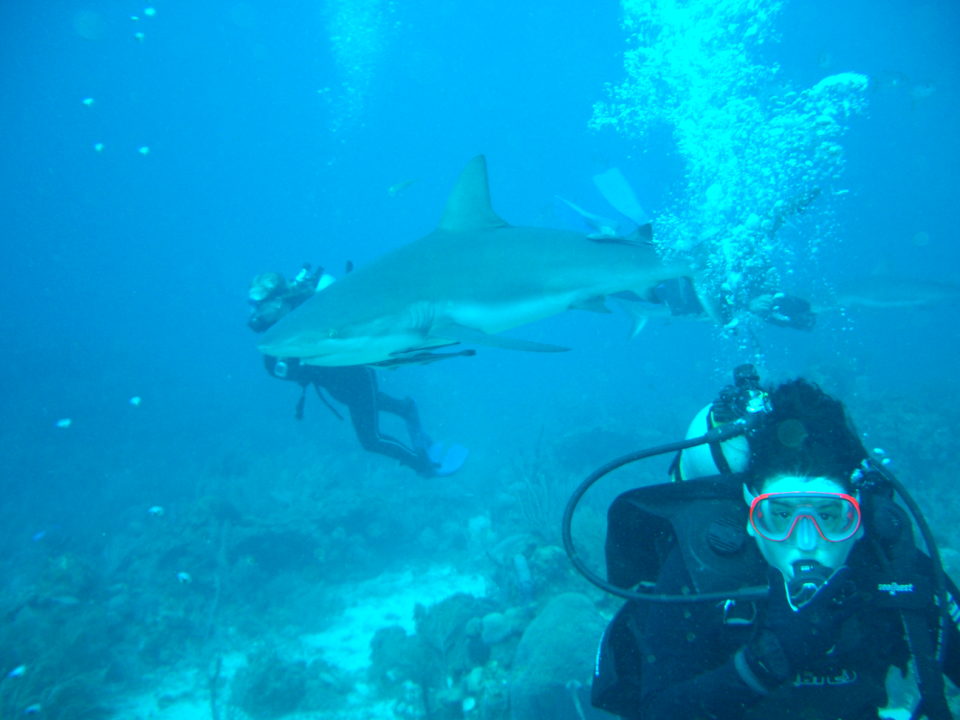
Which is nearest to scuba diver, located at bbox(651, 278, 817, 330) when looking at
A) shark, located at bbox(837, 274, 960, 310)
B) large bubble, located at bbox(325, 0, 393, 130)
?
shark, located at bbox(837, 274, 960, 310)

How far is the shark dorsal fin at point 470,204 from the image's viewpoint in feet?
13.6

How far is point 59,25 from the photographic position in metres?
54.0

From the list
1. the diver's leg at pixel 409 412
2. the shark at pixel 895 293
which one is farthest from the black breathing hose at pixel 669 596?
the shark at pixel 895 293

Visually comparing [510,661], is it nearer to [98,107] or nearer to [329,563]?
[329,563]

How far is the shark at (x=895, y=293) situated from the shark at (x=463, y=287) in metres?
13.8

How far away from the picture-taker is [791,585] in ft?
4.49

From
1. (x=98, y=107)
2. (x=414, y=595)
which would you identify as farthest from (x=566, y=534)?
(x=98, y=107)

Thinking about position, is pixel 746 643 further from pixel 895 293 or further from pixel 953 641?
pixel 895 293

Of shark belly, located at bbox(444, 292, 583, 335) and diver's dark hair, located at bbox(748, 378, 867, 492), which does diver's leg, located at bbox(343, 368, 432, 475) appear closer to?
shark belly, located at bbox(444, 292, 583, 335)

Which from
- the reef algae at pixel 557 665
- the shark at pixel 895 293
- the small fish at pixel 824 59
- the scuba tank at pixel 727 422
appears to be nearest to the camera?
the scuba tank at pixel 727 422

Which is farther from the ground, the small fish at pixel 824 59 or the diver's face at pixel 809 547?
the small fish at pixel 824 59

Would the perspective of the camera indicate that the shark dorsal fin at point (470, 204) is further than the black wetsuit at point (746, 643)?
Yes

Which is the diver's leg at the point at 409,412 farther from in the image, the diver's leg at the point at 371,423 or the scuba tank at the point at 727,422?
the scuba tank at the point at 727,422

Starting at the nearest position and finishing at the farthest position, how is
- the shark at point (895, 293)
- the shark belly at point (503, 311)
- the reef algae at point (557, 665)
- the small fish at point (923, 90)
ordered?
the shark belly at point (503, 311)
the reef algae at point (557, 665)
the shark at point (895, 293)
the small fish at point (923, 90)
